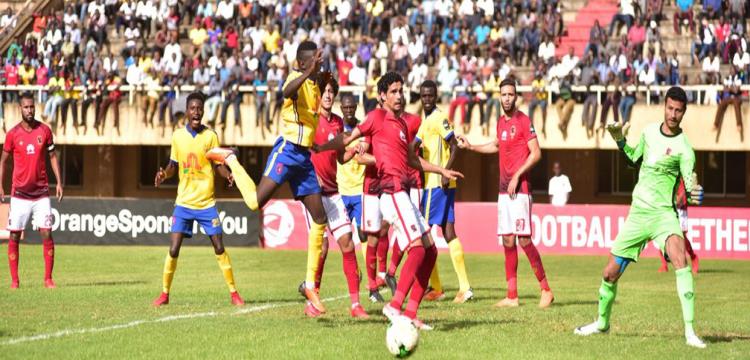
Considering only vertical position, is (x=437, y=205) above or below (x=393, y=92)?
below

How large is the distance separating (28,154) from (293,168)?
6.69 meters

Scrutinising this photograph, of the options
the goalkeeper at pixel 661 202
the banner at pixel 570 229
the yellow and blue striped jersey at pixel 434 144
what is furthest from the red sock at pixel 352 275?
the banner at pixel 570 229

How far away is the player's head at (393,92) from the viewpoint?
40.4ft

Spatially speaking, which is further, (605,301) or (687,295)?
(605,301)

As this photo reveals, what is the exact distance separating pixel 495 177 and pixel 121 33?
13201 millimetres

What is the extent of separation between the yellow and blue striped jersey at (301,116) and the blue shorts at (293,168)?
0.27 ft

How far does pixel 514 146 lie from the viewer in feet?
51.5

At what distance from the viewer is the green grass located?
11.1m

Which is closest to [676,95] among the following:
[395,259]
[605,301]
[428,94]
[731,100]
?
[605,301]

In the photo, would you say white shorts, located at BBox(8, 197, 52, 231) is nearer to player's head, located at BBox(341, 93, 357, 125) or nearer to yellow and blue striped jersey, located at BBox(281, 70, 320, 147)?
player's head, located at BBox(341, 93, 357, 125)

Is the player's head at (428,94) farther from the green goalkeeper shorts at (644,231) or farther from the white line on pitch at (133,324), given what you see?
the green goalkeeper shorts at (644,231)

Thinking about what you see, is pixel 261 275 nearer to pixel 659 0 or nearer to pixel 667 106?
pixel 667 106

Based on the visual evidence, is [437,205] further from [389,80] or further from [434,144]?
Result: [389,80]

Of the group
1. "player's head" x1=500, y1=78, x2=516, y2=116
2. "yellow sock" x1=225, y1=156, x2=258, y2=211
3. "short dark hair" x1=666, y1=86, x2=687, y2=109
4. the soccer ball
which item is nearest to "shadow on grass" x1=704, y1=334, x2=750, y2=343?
"short dark hair" x1=666, y1=86, x2=687, y2=109
